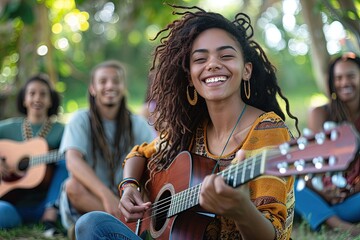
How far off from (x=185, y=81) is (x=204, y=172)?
542 mm

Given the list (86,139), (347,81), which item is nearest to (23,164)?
(86,139)

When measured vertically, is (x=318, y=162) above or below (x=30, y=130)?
below

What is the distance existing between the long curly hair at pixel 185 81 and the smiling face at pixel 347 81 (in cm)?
178

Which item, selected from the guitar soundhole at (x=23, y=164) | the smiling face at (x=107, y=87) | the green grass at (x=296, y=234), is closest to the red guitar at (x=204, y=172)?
the green grass at (x=296, y=234)

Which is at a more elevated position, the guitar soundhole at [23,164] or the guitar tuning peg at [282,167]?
the guitar soundhole at [23,164]

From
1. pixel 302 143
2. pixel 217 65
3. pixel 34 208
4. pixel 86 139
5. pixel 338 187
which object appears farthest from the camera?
pixel 34 208

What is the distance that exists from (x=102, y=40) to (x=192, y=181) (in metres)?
12.3

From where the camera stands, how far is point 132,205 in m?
2.89

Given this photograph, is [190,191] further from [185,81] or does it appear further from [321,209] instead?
[321,209]

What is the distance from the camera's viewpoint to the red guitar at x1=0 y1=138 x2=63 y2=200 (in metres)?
5.25

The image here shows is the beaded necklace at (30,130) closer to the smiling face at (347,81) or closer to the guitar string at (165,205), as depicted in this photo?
the smiling face at (347,81)

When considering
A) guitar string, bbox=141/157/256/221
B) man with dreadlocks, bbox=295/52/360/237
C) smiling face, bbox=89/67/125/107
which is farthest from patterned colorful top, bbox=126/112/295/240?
smiling face, bbox=89/67/125/107

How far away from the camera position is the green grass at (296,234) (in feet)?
12.9

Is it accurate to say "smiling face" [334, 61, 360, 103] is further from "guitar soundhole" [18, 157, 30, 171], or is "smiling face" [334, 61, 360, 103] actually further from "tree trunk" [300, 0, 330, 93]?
"guitar soundhole" [18, 157, 30, 171]
